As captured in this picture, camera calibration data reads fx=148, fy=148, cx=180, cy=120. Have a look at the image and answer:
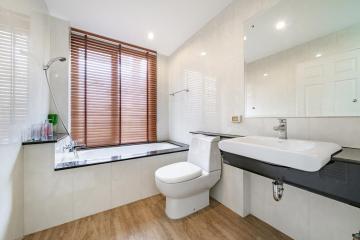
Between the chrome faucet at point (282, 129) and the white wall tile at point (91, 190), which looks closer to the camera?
the chrome faucet at point (282, 129)

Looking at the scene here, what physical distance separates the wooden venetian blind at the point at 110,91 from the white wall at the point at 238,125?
24.4 inches

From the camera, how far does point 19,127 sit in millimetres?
1232

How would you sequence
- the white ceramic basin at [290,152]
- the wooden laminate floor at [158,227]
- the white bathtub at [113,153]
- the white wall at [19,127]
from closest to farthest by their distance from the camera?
1. the white ceramic basin at [290,152]
2. the white wall at [19,127]
3. the wooden laminate floor at [158,227]
4. the white bathtub at [113,153]

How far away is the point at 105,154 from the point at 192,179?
1466 mm

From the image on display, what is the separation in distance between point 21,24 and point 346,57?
2.48 metres

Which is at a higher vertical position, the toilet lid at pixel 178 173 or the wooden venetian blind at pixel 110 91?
the wooden venetian blind at pixel 110 91

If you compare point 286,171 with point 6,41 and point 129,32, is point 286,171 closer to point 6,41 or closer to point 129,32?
point 6,41

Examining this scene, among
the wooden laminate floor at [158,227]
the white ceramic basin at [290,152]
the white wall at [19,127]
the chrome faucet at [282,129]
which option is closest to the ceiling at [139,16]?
the white wall at [19,127]

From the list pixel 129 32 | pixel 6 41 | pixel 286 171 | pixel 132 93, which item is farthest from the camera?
pixel 132 93

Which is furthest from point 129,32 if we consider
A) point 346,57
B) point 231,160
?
point 346,57

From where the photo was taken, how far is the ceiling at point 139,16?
1.67 meters

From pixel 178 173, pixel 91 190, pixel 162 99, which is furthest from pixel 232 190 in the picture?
pixel 162 99

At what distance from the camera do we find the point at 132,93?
2.64 meters

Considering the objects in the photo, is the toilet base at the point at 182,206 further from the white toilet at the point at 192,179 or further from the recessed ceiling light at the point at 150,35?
the recessed ceiling light at the point at 150,35
